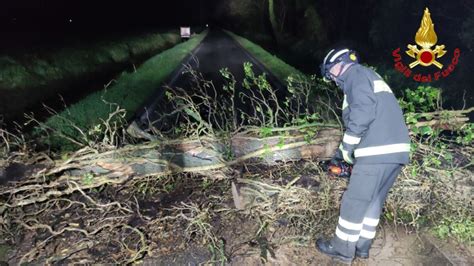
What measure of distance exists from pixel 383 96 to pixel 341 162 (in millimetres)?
754

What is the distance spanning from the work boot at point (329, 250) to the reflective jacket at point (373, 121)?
3.09ft

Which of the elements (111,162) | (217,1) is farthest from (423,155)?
(217,1)

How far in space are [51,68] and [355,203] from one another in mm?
12753

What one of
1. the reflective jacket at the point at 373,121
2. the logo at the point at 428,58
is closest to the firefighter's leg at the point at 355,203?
the reflective jacket at the point at 373,121

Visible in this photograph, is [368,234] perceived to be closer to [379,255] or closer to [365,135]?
[379,255]

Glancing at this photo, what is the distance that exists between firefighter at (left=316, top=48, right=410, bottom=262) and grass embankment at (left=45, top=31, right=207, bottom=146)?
12.5ft

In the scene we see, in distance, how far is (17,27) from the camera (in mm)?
13711

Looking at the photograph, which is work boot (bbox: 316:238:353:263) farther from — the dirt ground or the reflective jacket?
the reflective jacket

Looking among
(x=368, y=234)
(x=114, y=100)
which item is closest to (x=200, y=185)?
(x=368, y=234)

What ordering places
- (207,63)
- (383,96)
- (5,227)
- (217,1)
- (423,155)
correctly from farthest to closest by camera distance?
(217,1) → (207,63) → (423,155) → (5,227) → (383,96)

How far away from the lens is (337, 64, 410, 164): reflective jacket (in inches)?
116

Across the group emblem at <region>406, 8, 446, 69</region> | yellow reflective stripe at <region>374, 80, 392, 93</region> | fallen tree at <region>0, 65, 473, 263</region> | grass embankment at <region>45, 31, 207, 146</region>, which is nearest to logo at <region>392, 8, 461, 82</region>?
emblem at <region>406, 8, 446, 69</region>

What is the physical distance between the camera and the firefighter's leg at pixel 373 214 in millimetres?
3195

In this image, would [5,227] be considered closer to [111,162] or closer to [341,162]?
[111,162]
